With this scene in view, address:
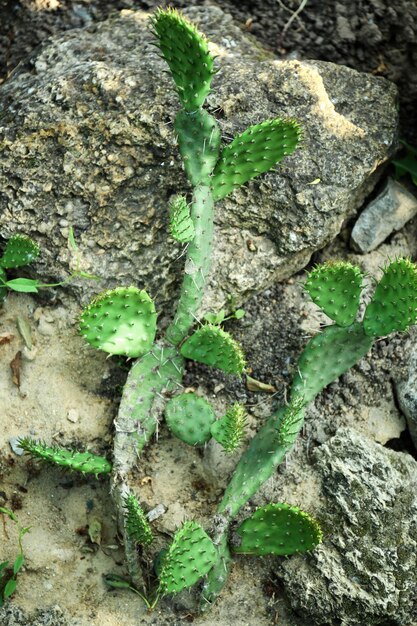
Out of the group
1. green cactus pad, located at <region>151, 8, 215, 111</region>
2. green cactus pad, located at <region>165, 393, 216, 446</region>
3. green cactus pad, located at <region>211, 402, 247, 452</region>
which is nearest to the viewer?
green cactus pad, located at <region>151, 8, 215, 111</region>

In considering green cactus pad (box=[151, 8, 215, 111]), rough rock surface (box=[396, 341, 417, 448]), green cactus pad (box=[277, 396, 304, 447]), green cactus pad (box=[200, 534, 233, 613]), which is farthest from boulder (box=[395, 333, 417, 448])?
green cactus pad (box=[151, 8, 215, 111])

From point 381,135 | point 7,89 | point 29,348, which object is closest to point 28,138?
point 7,89

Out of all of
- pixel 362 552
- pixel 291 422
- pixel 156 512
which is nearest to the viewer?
pixel 291 422

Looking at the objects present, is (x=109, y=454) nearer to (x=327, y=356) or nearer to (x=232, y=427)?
(x=232, y=427)

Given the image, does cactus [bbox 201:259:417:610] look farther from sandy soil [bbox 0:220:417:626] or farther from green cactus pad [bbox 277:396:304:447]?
sandy soil [bbox 0:220:417:626]

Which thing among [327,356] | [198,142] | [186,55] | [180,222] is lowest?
[327,356]

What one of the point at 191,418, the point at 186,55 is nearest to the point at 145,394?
the point at 191,418

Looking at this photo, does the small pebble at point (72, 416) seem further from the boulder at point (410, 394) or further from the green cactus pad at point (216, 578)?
the boulder at point (410, 394)
